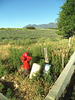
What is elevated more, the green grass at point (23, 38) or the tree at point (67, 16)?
the tree at point (67, 16)

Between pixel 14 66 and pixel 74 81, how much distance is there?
2.67 metres

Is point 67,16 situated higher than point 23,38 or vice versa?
→ point 67,16

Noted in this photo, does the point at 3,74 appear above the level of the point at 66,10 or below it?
below

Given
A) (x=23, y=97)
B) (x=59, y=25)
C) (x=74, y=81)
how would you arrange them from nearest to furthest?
(x=23, y=97) < (x=74, y=81) < (x=59, y=25)

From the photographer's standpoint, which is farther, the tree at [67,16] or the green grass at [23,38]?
the tree at [67,16]

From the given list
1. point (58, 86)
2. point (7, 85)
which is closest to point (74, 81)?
point (58, 86)

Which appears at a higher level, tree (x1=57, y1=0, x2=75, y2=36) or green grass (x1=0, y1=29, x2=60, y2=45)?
tree (x1=57, y1=0, x2=75, y2=36)

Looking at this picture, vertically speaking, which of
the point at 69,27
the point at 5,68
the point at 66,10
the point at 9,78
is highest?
the point at 66,10

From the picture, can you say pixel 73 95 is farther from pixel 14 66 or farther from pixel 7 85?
pixel 14 66

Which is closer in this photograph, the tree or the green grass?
the green grass

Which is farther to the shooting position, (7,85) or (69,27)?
(69,27)

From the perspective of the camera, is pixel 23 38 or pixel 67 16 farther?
pixel 67 16

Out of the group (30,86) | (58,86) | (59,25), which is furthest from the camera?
(59,25)

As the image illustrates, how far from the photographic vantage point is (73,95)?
2391 millimetres
